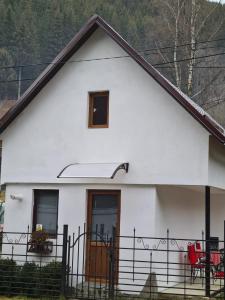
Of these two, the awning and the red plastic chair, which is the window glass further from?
the red plastic chair

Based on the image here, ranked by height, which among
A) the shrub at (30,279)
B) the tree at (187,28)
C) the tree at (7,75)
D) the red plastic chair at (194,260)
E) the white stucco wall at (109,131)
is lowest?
the shrub at (30,279)

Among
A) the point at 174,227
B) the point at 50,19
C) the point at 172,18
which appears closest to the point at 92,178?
the point at 174,227

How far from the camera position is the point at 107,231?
1284cm

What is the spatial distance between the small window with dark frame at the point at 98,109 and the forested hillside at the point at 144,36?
131 inches

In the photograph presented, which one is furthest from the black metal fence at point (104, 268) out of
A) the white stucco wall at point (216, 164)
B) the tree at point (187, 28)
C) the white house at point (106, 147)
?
the tree at point (187, 28)

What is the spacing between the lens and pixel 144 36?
31922 millimetres

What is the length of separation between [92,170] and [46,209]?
2045mm

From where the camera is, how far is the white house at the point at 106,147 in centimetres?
1215

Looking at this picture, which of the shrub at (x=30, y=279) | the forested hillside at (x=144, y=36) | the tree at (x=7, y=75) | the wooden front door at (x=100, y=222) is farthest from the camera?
the tree at (x=7, y=75)

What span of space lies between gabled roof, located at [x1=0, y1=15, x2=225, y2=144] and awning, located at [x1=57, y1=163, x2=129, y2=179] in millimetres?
2129

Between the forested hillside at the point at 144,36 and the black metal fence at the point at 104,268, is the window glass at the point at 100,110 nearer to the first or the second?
the black metal fence at the point at 104,268

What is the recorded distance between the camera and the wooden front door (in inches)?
498

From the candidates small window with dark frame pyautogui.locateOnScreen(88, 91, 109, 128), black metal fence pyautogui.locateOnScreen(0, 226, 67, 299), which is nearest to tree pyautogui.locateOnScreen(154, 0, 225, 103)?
small window with dark frame pyautogui.locateOnScreen(88, 91, 109, 128)

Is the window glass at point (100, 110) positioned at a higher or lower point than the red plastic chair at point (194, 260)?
higher
